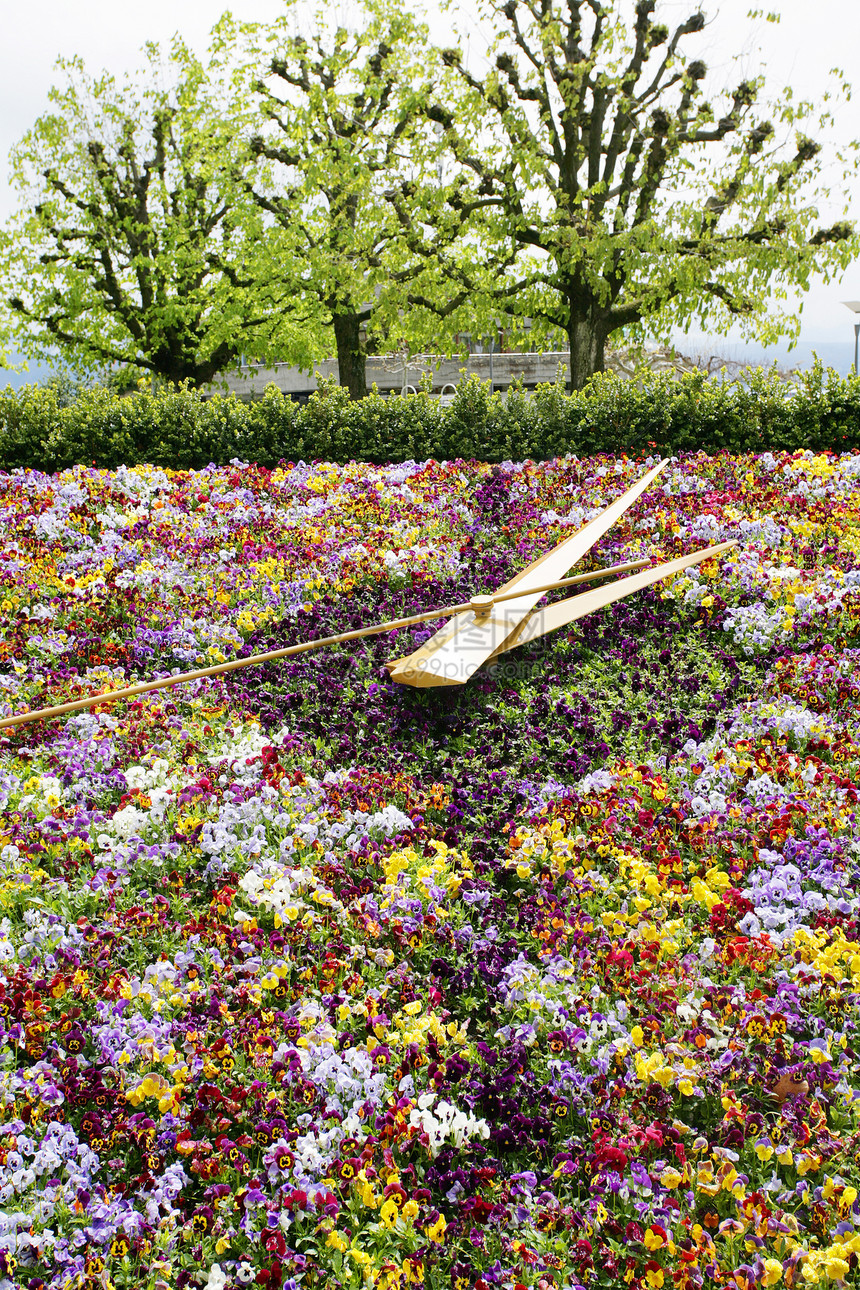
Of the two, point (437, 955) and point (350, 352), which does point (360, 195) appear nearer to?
point (350, 352)

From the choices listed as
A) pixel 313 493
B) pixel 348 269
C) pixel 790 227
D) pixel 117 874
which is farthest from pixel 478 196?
pixel 117 874

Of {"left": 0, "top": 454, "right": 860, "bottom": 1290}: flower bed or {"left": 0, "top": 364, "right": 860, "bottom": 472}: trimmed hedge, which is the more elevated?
{"left": 0, "top": 364, "right": 860, "bottom": 472}: trimmed hedge

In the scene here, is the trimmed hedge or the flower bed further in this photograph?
the trimmed hedge

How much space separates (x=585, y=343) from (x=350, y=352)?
6.81m

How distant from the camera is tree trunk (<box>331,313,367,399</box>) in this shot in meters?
19.7

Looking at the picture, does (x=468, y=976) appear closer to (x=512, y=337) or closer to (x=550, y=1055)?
(x=550, y=1055)

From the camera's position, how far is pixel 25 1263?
6.98 ft

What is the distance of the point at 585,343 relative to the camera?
15.5 meters

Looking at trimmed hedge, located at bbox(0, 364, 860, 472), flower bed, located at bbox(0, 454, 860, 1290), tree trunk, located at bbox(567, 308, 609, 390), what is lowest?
flower bed, located at bbox(0, 454, 860, 1290)

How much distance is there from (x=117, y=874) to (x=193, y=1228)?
55.6 inches

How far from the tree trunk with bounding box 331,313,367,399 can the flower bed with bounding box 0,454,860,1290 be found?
15.4 m

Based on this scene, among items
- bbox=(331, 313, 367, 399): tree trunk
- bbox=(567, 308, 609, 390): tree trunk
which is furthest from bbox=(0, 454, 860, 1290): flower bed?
bbox=(331, 313, 367, 399): tree trunk

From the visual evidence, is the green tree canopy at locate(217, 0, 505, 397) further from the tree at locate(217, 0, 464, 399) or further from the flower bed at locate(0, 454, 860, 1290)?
the flower bed at locate(0, 454, 860, 1290)

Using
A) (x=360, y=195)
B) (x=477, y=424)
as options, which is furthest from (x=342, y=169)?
(x=477, y=424)
